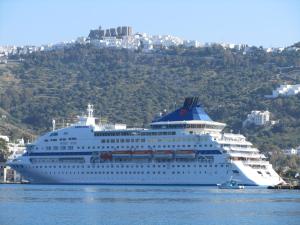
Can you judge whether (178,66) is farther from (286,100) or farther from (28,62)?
(286,100)

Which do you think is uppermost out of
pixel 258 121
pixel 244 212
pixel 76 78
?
pixel 76 78

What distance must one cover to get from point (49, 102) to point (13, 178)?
169 feet

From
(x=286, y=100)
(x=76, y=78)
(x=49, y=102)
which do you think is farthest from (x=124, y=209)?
(x=76, y=78)

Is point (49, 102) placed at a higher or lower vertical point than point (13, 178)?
higher

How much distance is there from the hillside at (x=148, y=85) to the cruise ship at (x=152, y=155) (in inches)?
1484

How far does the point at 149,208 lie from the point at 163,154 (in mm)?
29795

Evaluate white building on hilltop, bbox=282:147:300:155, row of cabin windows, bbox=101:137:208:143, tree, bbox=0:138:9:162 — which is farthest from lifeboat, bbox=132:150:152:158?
white building on hilltop, bbox=282:147:300:155

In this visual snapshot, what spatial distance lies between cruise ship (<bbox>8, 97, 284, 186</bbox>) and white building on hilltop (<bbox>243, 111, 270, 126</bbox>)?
4770 cm

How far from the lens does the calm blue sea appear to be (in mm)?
44281

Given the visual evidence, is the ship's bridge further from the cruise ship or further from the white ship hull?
the white ship hull

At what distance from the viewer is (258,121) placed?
131 metres

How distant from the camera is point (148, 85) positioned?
161 metres

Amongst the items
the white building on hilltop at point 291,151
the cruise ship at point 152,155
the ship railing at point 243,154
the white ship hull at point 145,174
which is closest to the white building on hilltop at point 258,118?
the white building on hilltop at point 291,151

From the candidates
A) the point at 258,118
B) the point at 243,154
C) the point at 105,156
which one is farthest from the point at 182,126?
the point at 258,118
